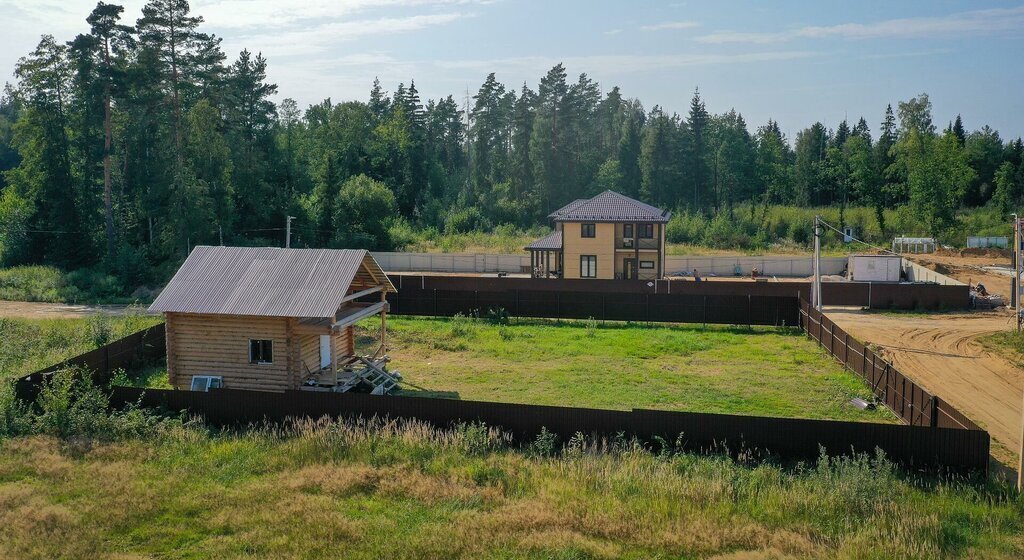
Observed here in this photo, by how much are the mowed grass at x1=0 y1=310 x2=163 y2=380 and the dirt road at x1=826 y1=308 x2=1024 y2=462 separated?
96.6 ft

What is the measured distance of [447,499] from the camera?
49.9 feet

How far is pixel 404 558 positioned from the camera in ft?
42.1

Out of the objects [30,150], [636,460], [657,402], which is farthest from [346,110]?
[636,460]

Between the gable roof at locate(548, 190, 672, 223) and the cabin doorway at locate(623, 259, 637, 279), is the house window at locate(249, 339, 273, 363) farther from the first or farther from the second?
the cabin doorway at locate(623, 259, 637, 279)

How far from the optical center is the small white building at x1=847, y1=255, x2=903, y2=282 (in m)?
48.8

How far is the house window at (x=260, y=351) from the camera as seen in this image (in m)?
23.9

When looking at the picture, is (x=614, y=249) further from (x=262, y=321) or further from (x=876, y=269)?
(x=262, y=321)

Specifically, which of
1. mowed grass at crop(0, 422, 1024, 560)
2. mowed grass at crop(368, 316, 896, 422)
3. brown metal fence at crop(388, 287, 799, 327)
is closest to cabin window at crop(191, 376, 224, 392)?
mowed grass at crop(0, 422, 1024, 560)

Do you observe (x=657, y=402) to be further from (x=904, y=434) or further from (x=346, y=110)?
(x=346, y=110)

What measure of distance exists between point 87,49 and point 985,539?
5524 cm

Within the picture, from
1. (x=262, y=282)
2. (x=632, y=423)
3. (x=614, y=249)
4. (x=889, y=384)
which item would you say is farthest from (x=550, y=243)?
(x=632, y=423)

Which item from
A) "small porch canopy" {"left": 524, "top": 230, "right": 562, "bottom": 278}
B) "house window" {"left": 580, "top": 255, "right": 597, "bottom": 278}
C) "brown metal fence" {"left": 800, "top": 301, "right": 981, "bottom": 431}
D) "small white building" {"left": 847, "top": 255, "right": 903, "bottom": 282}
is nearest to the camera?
"brown metal fence" {"left": 800, "top": 301, "right": 981, "bottom": 431}

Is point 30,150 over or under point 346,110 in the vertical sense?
under

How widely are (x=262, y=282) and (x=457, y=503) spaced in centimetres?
1220
